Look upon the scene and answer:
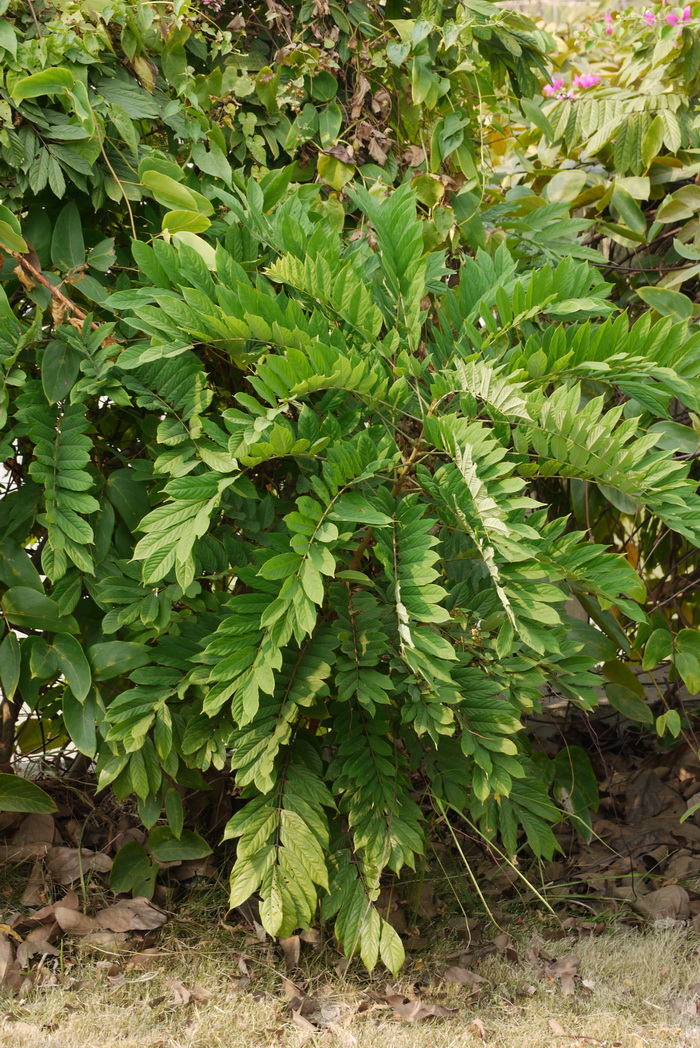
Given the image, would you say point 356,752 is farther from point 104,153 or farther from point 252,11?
point 252,11

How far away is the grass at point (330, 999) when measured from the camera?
1.60 metres

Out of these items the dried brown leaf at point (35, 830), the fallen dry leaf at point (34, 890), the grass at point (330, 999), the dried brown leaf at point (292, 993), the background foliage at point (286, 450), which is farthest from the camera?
the dried brown leaf at point (35, 830)

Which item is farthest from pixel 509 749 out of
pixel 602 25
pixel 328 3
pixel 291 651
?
pixel 602 25

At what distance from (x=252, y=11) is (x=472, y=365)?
1097 mm

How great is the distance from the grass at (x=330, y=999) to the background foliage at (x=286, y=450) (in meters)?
0.16

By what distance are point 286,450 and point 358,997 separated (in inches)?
42.3

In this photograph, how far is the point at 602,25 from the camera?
3266mm

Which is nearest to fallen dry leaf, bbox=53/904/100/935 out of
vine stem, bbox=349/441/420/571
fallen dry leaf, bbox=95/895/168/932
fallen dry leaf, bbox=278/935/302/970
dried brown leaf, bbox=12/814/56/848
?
fallen dry leaf, bbox=95/895/168/932

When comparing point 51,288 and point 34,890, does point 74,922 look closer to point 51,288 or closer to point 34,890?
point 34,890

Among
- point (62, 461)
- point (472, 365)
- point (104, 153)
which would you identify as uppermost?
point (104, 153)

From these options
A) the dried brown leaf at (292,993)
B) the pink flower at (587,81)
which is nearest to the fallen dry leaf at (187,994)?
the dried brown leaf at (292,993)

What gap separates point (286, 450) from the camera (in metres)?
1.46

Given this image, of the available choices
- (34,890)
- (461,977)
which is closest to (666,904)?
(461,977)

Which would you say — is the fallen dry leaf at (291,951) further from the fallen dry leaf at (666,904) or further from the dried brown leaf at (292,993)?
the fallen dry leaf at (666,904)
